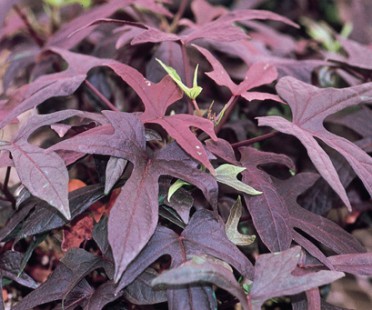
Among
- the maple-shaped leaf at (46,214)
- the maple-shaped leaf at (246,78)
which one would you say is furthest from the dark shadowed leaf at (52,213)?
the maple-shaped leaf at (246,78)

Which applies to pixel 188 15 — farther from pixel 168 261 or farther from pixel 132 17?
pixel 168 261

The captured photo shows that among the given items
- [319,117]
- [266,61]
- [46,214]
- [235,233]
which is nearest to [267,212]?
[235,233]

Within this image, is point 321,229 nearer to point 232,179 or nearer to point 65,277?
point 232,179

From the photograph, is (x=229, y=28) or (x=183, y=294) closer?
(x=183, y=294)

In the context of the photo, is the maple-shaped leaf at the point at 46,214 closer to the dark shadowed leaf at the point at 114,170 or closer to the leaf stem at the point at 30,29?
the dark shadowed leaf at the point at 114,170

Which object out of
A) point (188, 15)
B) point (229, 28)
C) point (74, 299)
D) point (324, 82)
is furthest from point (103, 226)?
point (188, 15)

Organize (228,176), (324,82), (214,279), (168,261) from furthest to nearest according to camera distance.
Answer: (324,82) → (168,261) → (228,176) → (214,279)

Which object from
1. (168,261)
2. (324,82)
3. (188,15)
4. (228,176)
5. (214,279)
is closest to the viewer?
(214,279)

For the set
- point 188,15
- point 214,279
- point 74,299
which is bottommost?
point 188,15
